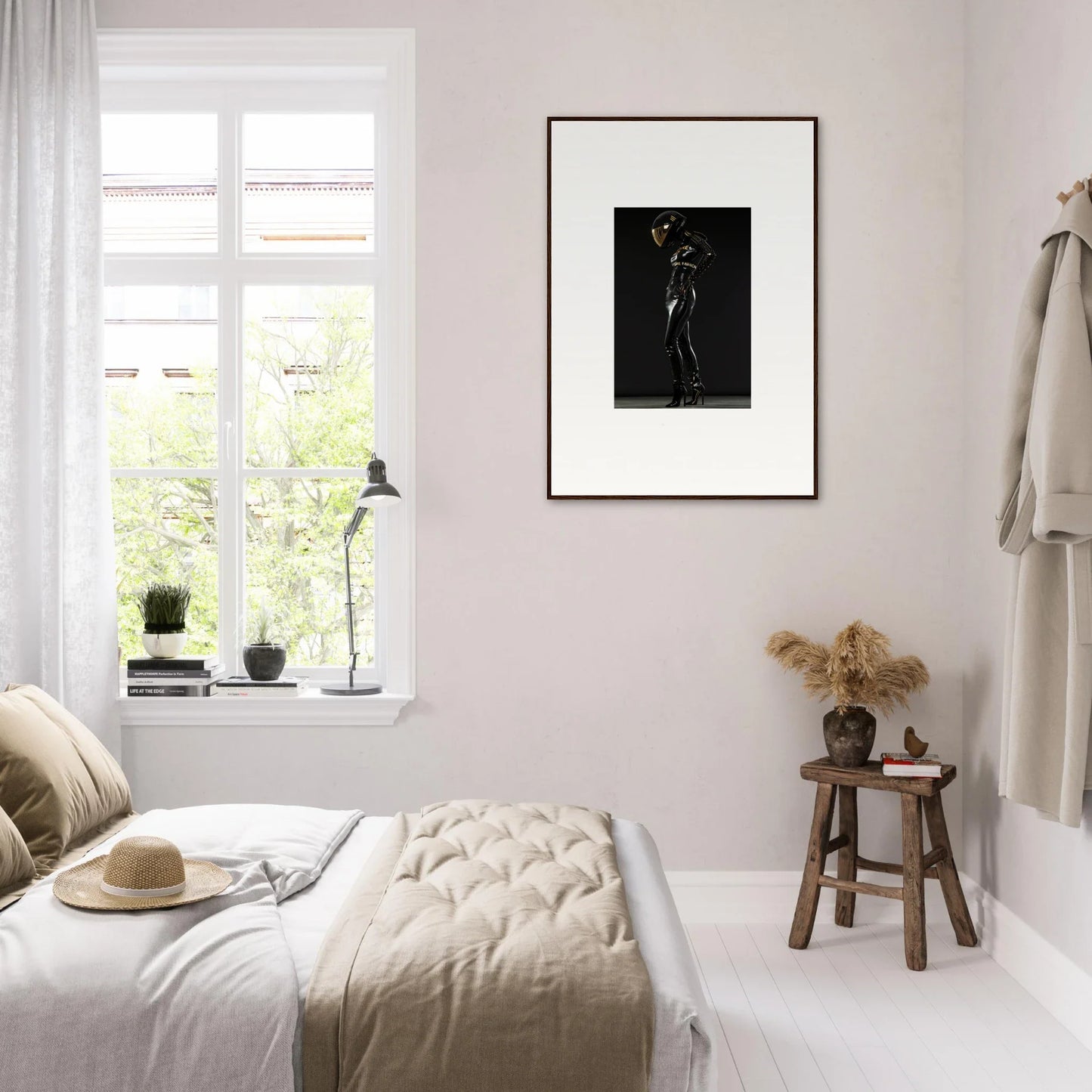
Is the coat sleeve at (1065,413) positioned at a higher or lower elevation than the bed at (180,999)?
higher

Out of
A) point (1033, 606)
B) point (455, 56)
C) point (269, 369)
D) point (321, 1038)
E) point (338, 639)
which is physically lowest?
point (321, 1038)

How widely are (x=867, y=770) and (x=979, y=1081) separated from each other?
2.78 ft

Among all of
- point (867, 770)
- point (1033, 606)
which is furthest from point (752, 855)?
point (1033, 606)

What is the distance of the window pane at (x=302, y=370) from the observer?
10.8 feet

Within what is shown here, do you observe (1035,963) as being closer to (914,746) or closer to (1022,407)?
(914,746)

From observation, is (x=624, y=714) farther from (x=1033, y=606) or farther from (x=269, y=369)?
(x=269, y=369)

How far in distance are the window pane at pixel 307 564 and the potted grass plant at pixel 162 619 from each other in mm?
233

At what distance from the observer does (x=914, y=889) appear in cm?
270

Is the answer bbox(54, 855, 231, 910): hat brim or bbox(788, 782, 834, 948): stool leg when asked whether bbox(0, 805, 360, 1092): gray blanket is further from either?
bbox(788, 782, 834, 948): stool leg

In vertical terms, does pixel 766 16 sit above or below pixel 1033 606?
above

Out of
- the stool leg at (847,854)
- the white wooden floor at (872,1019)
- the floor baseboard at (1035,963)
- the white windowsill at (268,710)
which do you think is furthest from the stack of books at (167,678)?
the floor baseboard at (1035,963)

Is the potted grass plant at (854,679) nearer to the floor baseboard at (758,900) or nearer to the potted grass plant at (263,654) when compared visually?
the floor baseboard at (758,900)

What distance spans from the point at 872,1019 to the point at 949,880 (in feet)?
1.88

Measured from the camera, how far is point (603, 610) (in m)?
3.14
